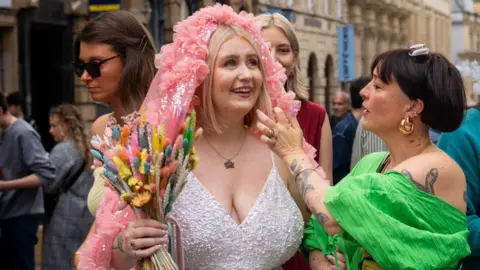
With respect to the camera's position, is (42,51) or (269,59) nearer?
(269,59)

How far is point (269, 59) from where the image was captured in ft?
12.8

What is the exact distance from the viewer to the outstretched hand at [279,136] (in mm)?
3650

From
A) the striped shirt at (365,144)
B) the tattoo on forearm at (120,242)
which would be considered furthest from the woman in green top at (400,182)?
the striped shirt at (365,144)

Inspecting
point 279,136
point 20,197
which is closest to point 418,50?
point 279,136

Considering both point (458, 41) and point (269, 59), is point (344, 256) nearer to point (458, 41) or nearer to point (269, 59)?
point (269, 59)

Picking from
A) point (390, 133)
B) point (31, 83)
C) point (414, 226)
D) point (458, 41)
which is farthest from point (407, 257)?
point (458, 41)

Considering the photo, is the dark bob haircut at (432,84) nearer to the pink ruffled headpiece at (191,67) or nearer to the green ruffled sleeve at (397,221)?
the green ruffled sleeve at (397,221)

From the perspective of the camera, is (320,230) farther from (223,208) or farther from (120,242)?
(120,242)

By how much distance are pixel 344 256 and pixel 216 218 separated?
46 centimetres

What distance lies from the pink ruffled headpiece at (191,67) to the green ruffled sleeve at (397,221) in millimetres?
444

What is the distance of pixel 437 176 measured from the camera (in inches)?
140

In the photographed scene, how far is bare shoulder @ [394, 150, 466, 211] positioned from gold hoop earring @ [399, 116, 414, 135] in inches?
3.9

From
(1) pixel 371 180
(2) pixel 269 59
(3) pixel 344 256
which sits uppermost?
(2) pixel 269 59

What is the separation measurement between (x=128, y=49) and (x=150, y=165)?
128 cm
